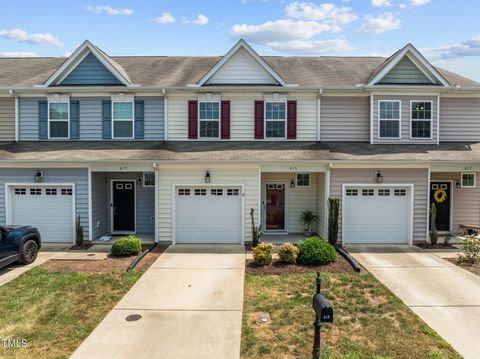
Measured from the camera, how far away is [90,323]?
23.8ft

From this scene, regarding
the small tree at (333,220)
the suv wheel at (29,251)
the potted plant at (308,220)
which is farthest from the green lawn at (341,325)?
the suv wheel at (29,251)

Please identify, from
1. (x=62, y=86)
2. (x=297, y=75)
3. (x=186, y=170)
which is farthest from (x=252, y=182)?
(x=62, y=86)

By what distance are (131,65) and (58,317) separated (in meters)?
13.3

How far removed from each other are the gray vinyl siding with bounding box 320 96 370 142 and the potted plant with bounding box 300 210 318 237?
3.47 meters

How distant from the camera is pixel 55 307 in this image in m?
7.98

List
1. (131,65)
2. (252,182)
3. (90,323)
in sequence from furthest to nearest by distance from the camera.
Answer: (131,65)
(252,182)
(90,323)

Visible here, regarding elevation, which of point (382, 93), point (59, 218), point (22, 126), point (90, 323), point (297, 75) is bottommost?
point (90, 323)

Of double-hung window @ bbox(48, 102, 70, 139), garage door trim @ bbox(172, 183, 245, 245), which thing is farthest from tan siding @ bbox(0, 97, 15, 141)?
garage door trim @ bbox(172, 183, 245, 245)

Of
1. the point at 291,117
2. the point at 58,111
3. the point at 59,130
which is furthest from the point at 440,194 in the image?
the point at 58,111

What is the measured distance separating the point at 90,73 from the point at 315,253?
38.7ft

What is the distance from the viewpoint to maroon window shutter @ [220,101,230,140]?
15.2 meters

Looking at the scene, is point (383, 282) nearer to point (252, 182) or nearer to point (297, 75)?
point (252, 182)

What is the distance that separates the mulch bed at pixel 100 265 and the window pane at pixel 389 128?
10.4m

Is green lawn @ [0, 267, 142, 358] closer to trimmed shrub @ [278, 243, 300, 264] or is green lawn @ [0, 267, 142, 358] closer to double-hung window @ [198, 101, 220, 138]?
trimmed shrub @ [278, 243, 300, 264]
